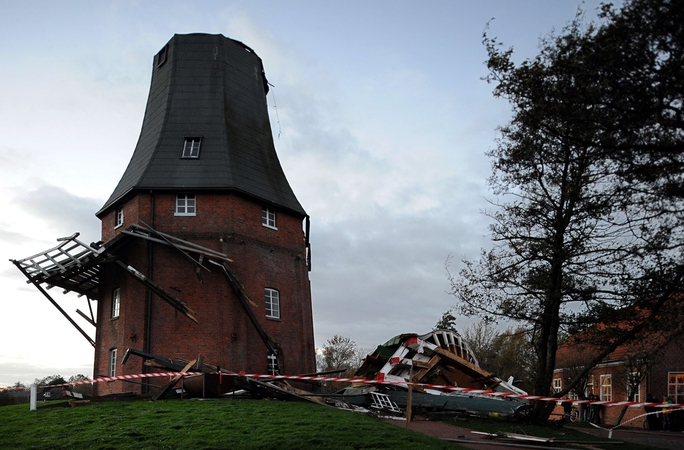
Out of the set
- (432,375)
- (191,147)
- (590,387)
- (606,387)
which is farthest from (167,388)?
(590,387)

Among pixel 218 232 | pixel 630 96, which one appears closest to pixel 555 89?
pixel 630 96

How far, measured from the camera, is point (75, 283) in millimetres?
26062

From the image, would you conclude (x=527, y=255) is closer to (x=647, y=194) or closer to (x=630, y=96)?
(x=647, y=194)

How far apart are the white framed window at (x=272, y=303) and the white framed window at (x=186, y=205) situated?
3.94 meters

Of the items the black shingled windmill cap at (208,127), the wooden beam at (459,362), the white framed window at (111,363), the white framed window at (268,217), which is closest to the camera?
the wooden beam at (459,362)

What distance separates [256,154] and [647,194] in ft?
63.4

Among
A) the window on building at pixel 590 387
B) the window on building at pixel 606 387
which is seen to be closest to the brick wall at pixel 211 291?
the window on building at pixel 606 387

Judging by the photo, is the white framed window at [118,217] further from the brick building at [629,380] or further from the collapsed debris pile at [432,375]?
the brick building at [629,380]

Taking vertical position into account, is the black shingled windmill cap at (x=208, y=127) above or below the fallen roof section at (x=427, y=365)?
above

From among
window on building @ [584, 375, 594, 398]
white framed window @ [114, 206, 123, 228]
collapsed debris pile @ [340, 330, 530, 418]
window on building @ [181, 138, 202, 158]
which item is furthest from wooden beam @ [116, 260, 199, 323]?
window on building @ [584, 375, 594, 398]

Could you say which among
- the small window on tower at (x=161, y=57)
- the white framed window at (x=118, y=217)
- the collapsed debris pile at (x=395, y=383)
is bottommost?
the collapsed debris pile at (x=395, y=383)

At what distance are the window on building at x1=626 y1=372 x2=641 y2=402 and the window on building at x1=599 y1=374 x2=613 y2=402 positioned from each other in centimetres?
162

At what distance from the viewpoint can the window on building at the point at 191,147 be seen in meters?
26.2

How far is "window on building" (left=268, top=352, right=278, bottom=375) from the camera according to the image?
80.4 feet
